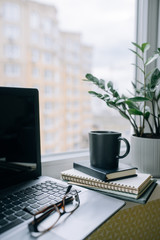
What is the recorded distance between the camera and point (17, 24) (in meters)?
1.05

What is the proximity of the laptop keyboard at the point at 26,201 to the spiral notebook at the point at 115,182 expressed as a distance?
8cm

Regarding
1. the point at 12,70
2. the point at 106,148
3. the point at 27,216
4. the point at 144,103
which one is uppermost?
the point at 12,70

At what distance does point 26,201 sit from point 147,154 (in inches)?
20.7

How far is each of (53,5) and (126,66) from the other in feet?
1.67

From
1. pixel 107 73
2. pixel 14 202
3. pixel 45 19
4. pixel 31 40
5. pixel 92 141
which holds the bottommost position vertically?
pixel 14 202

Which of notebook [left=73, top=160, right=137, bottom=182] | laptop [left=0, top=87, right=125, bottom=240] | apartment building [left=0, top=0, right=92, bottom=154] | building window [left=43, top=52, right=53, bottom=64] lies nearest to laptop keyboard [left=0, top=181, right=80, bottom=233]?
laptop [left=0, top=87, right=125, bottom=240]

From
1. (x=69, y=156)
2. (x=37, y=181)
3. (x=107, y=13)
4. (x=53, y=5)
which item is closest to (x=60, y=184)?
(x=37, y=181)

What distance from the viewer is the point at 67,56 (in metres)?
1.25

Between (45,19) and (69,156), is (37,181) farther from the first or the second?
(45,19)

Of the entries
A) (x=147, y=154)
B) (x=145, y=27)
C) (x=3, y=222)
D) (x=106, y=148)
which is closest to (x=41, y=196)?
(x=3, y=222)

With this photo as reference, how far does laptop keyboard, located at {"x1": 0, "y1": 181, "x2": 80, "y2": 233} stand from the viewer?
474mm

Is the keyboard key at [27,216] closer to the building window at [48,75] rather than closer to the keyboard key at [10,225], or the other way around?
the keyboard key at [10,225]

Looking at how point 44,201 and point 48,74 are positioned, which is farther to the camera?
point 48,74

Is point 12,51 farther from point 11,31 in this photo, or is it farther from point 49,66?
point 49,66
